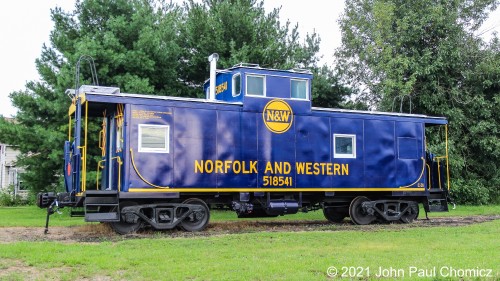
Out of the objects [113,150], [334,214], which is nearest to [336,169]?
[334,214]

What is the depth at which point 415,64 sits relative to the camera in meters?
26.6

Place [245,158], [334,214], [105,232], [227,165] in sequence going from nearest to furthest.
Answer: [105,232] → [227,165] → [245,158] → [334,214]

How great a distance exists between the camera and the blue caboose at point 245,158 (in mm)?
13523

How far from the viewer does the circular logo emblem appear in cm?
1534

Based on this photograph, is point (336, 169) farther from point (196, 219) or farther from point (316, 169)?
point (196, 219)

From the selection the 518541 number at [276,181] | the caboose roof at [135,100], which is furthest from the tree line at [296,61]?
the 518541 number at [276,181]

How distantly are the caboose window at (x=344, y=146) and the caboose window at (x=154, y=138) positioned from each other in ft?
17.7

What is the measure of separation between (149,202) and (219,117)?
3.03 m

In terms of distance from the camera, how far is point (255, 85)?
15.3 m

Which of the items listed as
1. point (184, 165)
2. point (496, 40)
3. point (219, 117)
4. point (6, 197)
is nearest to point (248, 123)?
point (219, 117)

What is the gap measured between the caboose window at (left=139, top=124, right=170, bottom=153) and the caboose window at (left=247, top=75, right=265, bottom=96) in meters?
2.77

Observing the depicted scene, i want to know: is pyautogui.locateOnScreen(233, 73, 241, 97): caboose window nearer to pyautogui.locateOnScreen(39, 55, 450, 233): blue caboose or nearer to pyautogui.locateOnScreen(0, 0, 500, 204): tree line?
pyautogui.locateOnScreen(39, 55, 450, 233): blue caboose

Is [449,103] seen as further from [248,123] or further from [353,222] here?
[248,123]

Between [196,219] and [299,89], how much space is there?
5026mm
